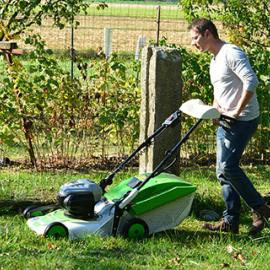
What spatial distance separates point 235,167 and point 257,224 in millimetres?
562

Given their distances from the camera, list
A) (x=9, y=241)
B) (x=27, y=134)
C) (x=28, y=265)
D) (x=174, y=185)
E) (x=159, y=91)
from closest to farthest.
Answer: (x=28, y=265) < (x=9, y=241) < (x=174, y=185) < (x=159, y=91) < (x=27, y=134)

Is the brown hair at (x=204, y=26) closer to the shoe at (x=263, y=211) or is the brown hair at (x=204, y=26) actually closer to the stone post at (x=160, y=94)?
the stone post at (x=160, y=94)

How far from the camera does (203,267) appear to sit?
552cm

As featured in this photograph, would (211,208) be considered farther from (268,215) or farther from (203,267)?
(203,267)

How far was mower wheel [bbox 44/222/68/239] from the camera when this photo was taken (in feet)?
19.6

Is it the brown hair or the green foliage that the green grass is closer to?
the brown hair

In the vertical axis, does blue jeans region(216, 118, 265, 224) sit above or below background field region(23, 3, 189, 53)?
above

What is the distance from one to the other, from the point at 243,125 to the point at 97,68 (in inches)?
126

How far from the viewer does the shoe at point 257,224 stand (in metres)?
6.39

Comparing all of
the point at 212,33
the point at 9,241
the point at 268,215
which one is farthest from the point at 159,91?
the point at 9,241

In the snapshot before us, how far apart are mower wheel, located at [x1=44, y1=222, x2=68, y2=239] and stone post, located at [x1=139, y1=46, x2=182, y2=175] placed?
1492mm

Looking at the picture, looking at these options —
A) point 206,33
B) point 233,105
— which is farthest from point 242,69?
point 206,33

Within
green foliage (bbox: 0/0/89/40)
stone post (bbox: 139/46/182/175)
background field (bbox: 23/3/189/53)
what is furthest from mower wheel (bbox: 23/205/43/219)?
background field (bbox: 23/3/189/53)

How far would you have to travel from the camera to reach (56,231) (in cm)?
600
